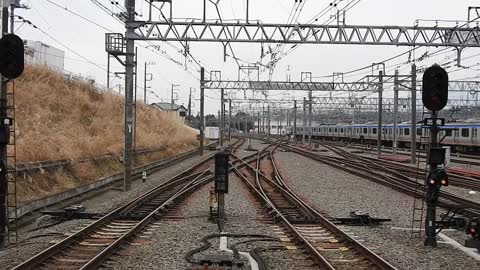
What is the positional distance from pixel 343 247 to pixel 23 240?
6.11 m

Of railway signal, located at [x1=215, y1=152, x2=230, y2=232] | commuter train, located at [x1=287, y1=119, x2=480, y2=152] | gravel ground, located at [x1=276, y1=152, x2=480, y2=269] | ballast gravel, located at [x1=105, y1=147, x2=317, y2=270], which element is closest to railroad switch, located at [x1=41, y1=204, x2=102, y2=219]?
ballast gravel, located at [x1=105, y1=147, x2=317, y2=270]

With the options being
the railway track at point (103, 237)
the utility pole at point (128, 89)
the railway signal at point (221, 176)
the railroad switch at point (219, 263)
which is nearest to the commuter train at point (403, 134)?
the railway signal at point (221, 176)

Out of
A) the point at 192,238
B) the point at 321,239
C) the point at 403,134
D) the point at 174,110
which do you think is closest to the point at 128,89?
the point at 192,238

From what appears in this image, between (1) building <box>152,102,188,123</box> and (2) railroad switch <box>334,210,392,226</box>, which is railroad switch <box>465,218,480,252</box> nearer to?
(2) railroad switch <box>334,210,392,226</box>

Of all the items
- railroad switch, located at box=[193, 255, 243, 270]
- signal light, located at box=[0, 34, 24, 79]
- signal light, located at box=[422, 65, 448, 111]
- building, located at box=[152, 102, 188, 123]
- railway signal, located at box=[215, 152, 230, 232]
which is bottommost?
railroad switch, located at box=[193, 255, 243, 270]

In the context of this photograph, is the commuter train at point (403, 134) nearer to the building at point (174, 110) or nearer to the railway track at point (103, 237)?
the railway track at point (103, 237)

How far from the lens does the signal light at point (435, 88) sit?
33.4ft

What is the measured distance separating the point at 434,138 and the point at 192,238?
5.10m

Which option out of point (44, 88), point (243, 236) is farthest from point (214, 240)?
point (44, 88)

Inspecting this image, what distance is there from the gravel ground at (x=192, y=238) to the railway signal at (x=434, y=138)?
2891 millimetres

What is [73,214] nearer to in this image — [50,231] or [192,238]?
[50,231]

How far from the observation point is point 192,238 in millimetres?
10539

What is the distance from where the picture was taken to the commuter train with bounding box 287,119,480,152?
4259cm

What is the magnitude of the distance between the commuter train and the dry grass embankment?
12.3 m
